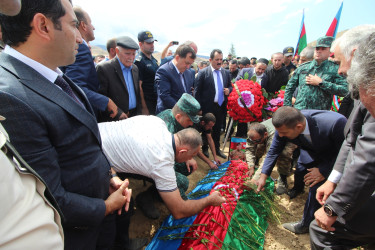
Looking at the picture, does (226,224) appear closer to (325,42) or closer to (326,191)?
(326,191)

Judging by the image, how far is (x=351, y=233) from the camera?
162 centimetres

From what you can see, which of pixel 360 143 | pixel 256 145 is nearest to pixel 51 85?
pixel 360 143

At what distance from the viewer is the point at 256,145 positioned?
11.9ft

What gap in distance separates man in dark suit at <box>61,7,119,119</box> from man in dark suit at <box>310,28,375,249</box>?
8.16 feet

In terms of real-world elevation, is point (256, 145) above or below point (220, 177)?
above

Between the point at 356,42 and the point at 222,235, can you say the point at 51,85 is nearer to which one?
the point at 222,235

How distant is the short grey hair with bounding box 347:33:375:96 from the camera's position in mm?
1188

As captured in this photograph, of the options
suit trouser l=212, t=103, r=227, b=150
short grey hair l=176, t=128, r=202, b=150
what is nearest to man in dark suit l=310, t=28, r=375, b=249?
short grey hair l=176, t=128, r=202, b=150

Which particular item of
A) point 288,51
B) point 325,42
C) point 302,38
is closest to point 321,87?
point 325,42

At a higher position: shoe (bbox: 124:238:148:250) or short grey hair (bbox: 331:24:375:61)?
short grey hair (bbox: 331:24:375:61)

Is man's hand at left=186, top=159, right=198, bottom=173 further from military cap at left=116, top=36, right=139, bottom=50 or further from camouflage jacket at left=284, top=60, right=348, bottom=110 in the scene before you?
camouflage jacket at left=284, top=60, right=348, bottom=110

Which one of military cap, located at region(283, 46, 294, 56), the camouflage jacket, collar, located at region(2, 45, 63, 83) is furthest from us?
military cap, located at region(283, 46, 294, 56)

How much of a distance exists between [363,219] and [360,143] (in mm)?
670

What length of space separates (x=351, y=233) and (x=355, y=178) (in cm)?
61
